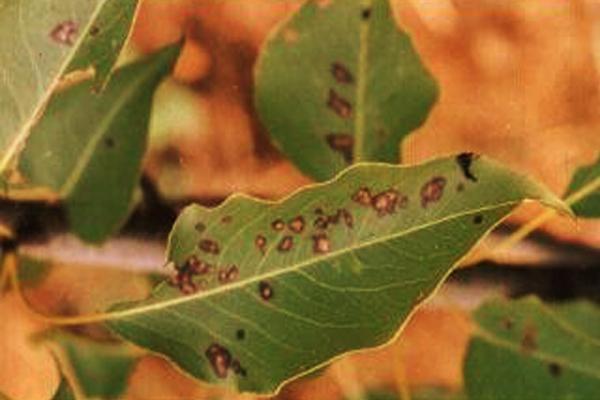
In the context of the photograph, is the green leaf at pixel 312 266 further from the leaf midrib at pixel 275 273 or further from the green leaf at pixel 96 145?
the green leaf at pixel 96 145

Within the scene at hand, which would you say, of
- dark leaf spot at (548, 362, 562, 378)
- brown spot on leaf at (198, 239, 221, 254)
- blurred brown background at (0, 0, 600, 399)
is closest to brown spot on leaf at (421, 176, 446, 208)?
brown spot on leaf at (198, 239, 221, 254)

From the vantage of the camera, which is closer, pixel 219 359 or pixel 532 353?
pixel 219 359

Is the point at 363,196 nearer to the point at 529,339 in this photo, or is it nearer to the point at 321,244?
the point at 321,244

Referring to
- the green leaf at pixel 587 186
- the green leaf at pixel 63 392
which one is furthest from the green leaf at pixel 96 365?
the green leaf at pixel 587 186

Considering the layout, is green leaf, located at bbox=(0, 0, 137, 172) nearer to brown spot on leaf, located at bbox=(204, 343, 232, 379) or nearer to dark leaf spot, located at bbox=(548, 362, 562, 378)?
brown spot on leaf, located at bbox=(204, 343, 232, 379)

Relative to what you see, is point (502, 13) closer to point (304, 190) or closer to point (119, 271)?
point (119, 271)

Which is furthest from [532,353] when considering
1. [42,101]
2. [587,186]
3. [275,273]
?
[42,101]
